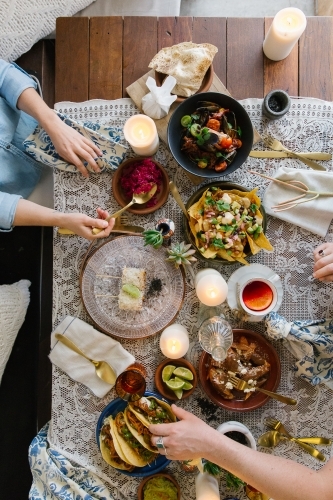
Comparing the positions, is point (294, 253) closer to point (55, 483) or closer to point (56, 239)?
point (56, 239)

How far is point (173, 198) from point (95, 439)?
93 cm

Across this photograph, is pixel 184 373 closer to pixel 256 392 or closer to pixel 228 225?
pixel 256 392

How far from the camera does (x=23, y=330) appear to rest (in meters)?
2.11

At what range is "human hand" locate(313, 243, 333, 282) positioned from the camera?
59.6 inches

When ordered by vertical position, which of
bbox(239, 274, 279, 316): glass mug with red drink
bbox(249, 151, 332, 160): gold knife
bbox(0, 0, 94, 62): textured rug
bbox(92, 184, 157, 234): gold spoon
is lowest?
bbox(239, 274, 279, 316): glass mug with red drink

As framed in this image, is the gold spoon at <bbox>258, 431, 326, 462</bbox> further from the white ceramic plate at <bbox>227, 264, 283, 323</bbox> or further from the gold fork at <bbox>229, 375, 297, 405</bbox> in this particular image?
the white ceramic plate at <bbox>227, 264, 283, 323</bbox>

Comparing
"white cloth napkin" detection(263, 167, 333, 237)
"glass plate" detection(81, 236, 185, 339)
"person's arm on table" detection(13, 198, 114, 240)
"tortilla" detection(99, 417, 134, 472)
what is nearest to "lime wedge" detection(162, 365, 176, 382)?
"glass plate" detection(81, 236, 185, 339)

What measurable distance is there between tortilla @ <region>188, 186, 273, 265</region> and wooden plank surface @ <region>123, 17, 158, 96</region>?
593mm

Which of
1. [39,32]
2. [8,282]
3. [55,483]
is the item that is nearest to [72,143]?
[39,32]

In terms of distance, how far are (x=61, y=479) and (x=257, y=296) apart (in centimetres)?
96

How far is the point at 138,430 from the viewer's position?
153 cm

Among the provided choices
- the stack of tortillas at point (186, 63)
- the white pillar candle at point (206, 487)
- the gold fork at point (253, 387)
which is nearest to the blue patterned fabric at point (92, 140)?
the stack of tortillas at point (186, 63)

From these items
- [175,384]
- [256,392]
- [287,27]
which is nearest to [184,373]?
[175,384]

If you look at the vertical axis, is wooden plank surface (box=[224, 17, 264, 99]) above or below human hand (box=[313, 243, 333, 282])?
above
